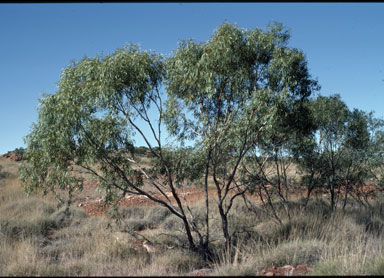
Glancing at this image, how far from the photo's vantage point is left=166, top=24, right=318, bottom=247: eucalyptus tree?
334 inches

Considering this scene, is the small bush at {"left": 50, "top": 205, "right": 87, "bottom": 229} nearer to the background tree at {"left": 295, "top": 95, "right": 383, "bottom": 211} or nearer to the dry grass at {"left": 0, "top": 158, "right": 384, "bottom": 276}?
the dry grass at {"left": 0, "top": 158, "right": 384, "bottom": 276}

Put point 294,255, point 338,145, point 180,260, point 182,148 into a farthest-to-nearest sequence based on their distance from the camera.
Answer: point 338,145
point 182,148
point 180,260
point 294,255

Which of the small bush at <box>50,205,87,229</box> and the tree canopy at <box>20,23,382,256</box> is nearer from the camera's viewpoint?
the tree canopy at <box>20,23,382,256</box>

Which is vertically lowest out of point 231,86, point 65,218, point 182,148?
point 65,218

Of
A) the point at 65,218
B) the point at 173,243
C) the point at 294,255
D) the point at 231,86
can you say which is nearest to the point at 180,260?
the point at 173,243

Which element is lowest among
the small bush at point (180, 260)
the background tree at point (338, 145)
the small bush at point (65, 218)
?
the small bush at point (180, 260)

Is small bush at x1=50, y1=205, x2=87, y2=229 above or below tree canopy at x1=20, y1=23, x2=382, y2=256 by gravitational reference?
below

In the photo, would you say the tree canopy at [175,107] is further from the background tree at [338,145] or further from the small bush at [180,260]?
the background tree at [338,145]

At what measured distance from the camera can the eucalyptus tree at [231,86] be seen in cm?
849

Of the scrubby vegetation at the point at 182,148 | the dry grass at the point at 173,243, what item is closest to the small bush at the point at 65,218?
the dry grass at the point at 173,243

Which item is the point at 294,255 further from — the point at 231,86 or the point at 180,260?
the point at 231,86

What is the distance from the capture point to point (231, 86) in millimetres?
9070

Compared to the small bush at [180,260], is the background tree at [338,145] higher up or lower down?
higher up

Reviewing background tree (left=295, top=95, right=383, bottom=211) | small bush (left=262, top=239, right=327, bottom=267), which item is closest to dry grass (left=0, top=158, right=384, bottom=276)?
small bush (left=262, top=239, right=327, bottom=267)
